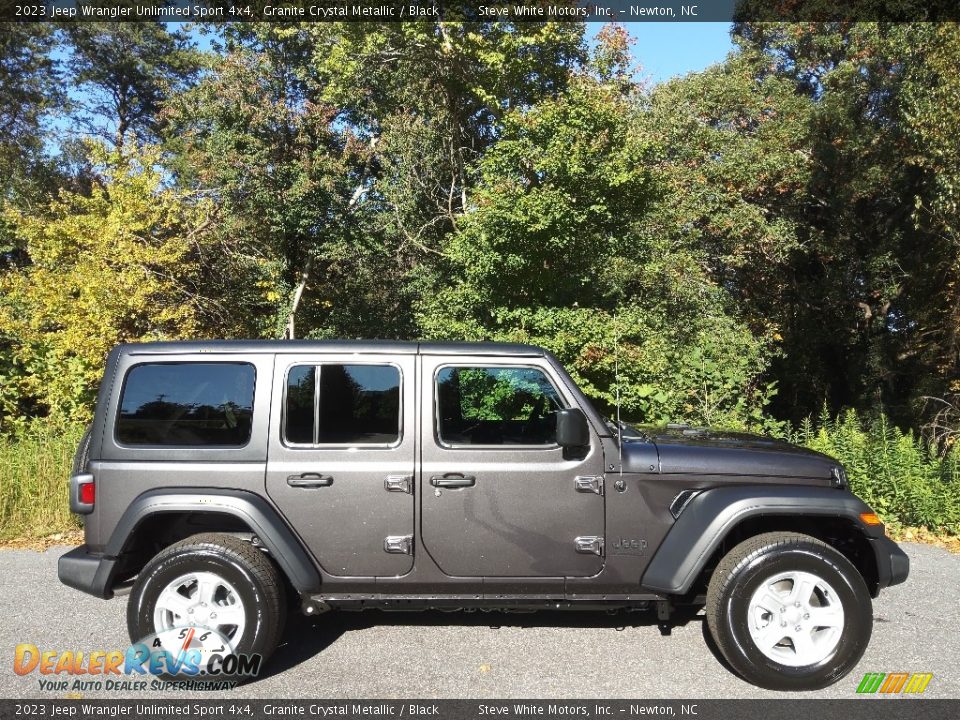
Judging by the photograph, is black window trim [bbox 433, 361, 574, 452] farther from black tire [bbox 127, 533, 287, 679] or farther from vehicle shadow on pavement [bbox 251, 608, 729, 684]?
vehicle shadow on pavement [bbox 251, 608, 729, 684]

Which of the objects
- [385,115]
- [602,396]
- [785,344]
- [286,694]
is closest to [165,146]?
[385,115]

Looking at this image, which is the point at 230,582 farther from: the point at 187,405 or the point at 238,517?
the point at 187,405

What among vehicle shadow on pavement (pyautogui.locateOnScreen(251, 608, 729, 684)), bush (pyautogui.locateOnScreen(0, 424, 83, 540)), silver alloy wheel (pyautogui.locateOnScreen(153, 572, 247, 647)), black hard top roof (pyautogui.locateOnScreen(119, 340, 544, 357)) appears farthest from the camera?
bush (pyautogui.locateOnScreen(0, 424, 83, 540))

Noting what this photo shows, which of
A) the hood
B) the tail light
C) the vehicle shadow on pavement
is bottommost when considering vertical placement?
the vehicle shadow on pavement

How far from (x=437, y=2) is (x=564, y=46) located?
2.89 m

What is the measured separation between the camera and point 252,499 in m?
3.95

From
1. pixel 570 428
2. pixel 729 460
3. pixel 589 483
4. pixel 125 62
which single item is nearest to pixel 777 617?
pixel 729 460

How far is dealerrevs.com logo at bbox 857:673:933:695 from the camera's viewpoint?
3.79 metres

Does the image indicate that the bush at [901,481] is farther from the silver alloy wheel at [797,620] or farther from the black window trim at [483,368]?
the black window trim at [483,368]

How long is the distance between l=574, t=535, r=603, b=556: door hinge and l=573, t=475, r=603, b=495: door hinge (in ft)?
0.80

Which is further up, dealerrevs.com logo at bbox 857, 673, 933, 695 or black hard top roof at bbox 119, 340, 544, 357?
black hard top roof at bbox 119, 340, 544, 357

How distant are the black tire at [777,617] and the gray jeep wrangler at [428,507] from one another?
10mm

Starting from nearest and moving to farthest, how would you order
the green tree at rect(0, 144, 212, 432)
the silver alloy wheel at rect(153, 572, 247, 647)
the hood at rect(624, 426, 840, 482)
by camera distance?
the silver alloy wheel at rect(153, 572, 247, 647), the hood at rect(624, 426, 840, 482), the green tree at rect(0, 144, 212, 432)

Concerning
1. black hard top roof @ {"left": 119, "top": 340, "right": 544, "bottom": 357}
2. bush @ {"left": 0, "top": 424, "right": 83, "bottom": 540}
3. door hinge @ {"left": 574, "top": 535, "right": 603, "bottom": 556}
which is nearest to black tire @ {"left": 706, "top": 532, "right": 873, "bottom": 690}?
door hinge @ {"left": 574, "top": 535, "right": 603, "bottom": 556}
